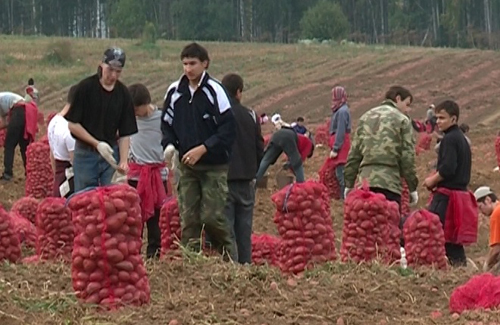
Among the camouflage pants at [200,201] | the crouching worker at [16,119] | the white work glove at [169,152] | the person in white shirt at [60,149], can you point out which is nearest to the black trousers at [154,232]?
the person in white shirt at [60,149]

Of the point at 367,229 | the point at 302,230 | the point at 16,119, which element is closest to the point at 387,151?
the point at 367,229

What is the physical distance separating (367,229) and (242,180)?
116 centimetres

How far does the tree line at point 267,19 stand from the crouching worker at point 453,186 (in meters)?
78.4

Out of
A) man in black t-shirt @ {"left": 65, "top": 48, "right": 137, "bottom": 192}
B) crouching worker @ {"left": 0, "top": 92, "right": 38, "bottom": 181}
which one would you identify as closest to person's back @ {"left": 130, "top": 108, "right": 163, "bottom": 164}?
man in black t-shirt @ {"left": 65, "top": 48, "right": 137, "bottom": 192}

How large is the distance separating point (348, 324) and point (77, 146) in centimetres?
324

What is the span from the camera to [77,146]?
8.71 m

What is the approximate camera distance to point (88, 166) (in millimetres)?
8672

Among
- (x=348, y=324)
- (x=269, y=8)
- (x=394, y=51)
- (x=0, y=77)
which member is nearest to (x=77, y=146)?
(x=348, y=324)

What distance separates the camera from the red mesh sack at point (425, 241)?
9117mm

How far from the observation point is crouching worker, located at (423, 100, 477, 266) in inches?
387

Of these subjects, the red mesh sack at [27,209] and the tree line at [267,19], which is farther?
the tree line at [267,19]

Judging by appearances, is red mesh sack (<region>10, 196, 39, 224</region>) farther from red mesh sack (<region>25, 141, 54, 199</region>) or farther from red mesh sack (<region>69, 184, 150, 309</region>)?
red mesh sack (<region>69, 184, 150, 309</region>)

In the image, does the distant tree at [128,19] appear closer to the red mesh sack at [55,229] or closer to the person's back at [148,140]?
the person's back at [148,140]

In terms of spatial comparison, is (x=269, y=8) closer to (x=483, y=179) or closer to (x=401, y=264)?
(x=483, y=179)
